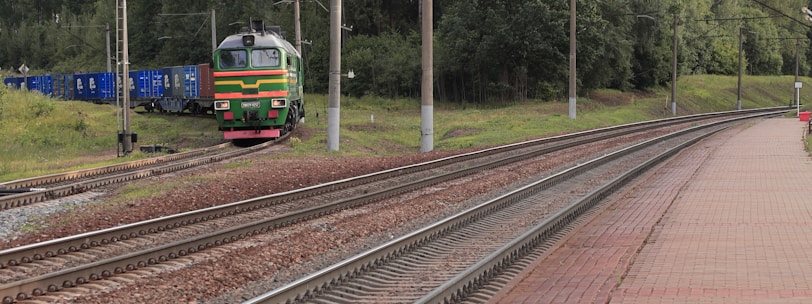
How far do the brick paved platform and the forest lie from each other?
32.2 m

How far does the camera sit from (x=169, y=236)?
1156 cm

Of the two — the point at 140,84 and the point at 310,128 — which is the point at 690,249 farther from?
the point at 140,84

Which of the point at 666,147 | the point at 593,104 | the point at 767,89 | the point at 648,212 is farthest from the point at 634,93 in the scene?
the point at 648,212

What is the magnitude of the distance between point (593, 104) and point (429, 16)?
112 feet

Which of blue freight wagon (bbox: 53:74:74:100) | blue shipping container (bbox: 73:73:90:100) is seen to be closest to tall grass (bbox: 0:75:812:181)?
blue shipping container (bbox: 73:73:90:100)

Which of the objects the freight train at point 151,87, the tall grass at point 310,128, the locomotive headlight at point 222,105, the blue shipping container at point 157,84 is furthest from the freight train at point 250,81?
the blue shipping container at point 157,84

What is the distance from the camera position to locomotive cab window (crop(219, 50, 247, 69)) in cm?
2812

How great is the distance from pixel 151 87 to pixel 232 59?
950 inches

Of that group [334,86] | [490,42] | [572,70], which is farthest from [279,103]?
[490,42]

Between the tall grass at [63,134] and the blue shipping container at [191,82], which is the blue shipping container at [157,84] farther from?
the blue shipping container at [191,82]

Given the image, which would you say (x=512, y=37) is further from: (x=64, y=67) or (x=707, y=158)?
(x=64, y=67)

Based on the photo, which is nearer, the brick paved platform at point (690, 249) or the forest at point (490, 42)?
the brick paved platform at point (690, 249)

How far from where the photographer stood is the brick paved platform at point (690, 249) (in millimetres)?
7840

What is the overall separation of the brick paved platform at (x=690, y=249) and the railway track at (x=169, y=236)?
4027mm
